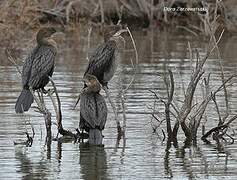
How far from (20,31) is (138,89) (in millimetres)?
9313

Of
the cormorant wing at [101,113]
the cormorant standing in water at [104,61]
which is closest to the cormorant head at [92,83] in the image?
the cormorant wing at [101,113]

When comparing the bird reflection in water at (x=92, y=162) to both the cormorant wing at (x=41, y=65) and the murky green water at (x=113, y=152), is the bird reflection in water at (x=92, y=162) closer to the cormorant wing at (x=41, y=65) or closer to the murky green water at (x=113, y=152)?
the murky green water at (x=113, y=152)

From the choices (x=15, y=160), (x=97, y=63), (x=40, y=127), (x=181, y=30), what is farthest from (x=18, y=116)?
(x=181, y=30)

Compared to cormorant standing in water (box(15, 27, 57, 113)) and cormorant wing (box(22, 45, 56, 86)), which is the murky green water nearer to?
cormorant standing in water (box(15, 27, 57, 113))

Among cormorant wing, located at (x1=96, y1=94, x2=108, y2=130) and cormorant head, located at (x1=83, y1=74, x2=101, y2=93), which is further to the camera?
cormorant head, located at (x1=83, y1=74, x2=101, y2=93)

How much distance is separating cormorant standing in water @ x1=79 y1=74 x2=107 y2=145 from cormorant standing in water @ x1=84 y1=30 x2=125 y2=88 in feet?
1.75

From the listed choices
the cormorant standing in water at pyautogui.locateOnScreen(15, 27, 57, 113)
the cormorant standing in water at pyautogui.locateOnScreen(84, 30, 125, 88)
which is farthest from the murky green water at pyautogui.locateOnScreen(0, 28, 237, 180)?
the cormorant standing in water at pyautogui.locateOnScreen(84, 30, 125, 88)

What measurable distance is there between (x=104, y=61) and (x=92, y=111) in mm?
1046

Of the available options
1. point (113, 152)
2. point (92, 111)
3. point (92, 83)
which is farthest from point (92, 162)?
point (92, 83)

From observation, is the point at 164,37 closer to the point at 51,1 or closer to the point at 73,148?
the point at 51,1

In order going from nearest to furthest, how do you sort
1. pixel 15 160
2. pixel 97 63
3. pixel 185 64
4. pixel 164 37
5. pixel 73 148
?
pixel 15 160, pixel 73 148, pixel 97 63, pixel 185 64, pixel 164 37

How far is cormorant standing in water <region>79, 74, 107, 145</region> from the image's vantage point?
12672 millimetres

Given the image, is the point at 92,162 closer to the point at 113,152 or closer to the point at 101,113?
the point at 113,152

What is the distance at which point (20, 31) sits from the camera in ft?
89.1
